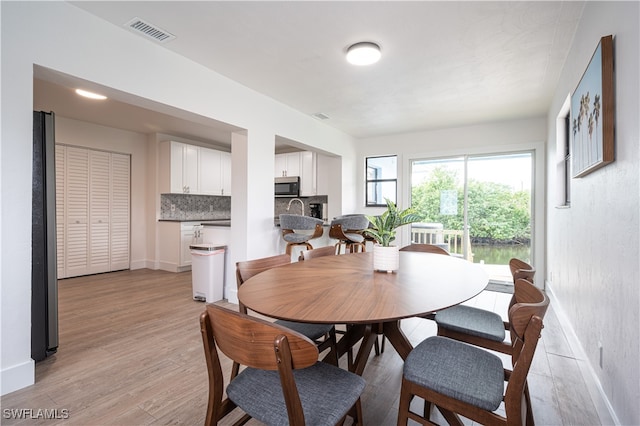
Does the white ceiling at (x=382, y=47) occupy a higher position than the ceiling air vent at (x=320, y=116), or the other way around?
the ceiling air vent at (x=320, y=116)

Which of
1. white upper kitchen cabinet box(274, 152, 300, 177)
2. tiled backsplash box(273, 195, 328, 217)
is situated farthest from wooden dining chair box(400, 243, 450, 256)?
white upper kitchen cabinet box(274, 152, 300, 177)

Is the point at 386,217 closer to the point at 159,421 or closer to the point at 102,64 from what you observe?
the point at 159,421

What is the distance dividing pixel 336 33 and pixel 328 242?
3.35 m

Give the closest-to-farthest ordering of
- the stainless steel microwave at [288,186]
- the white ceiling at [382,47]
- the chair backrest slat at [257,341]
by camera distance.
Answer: the chair backrest slat at [257,341] < the white ceiling at [382,47] < the stainless steel microwave at [288,186]

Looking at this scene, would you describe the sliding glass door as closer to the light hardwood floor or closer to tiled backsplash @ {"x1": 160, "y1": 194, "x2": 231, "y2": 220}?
the light hardwood floor

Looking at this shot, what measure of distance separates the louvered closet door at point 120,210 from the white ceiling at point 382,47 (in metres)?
1.47

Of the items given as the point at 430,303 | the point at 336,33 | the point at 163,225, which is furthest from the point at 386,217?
the point at 163,225

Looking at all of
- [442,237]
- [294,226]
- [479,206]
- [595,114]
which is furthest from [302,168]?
[595,114]

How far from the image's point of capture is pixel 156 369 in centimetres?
208

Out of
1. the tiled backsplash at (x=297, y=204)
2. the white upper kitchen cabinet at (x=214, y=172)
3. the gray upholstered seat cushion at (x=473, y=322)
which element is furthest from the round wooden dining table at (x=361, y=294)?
the white upper kitchen cabinet at (x=214, y=172)

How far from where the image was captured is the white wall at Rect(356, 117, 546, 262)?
Answer: 437 cm

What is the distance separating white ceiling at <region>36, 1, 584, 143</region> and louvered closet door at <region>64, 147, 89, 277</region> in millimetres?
1082

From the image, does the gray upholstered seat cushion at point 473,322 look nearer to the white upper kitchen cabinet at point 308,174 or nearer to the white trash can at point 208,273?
the white trash can at point 208,273

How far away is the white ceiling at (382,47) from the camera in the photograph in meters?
2.06
